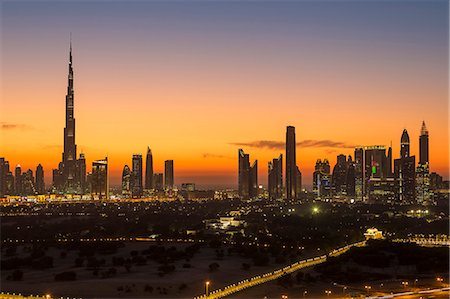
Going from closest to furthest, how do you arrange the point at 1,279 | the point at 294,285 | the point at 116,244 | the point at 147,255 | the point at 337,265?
the point at 294,285
the point at 1,279
the point at 337,265
the point at 147,255
the point at 116,244

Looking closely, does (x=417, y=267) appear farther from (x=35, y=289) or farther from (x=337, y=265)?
(x=35, y=289)

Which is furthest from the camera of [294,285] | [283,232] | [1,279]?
[283,232]

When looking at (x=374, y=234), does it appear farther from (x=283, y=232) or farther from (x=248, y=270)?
(x=248, y=270)

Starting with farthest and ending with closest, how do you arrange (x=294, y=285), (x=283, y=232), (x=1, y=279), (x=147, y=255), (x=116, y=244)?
(x=283, y=232)
(x=116, y=244)
(x=147, y=255)
(x=1, y=279)
(x=294, y=285)

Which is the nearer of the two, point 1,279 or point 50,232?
point 1,279

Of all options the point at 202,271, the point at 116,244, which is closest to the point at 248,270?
the point at 202,271

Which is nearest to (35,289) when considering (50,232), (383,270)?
(383,270)

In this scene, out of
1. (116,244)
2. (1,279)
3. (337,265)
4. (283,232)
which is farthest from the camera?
(283,232)

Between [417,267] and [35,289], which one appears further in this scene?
[417,267]
